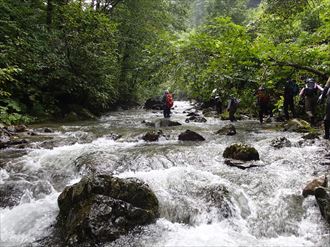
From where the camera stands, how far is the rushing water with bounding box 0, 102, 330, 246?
5.88 m

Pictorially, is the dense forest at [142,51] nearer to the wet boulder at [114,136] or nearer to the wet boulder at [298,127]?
the wet boulder at [298,127]

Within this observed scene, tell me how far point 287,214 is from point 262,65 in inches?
369

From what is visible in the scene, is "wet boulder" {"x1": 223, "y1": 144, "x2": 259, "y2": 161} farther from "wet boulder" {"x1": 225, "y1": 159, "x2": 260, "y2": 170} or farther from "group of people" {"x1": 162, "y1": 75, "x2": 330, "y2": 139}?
"group of people" {"x1": 162, "y1": 75, "x2": 330, "y2": 139}

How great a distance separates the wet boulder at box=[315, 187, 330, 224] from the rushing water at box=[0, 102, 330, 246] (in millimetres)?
185

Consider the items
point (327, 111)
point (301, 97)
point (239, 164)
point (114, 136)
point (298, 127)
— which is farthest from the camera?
point (301, 97)

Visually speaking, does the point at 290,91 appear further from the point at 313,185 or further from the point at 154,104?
Answer: the point at 154,104

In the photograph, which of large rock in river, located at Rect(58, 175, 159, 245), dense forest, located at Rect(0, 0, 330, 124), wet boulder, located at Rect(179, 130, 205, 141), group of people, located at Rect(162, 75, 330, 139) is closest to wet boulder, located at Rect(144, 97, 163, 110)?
dense forest, located at Rect(0, 0, 330, 124)

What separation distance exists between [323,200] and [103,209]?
4.27 meters

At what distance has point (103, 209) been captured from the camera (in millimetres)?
5965

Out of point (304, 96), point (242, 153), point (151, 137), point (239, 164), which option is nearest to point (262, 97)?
point (304, 96)

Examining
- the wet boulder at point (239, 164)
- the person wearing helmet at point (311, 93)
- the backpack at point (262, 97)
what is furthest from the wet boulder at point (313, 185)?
the backpack at point (262, 97)

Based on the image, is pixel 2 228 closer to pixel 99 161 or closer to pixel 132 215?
pixel 132 215

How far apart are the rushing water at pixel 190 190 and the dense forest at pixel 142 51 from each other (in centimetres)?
398

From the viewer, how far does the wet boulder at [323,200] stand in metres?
5.89
